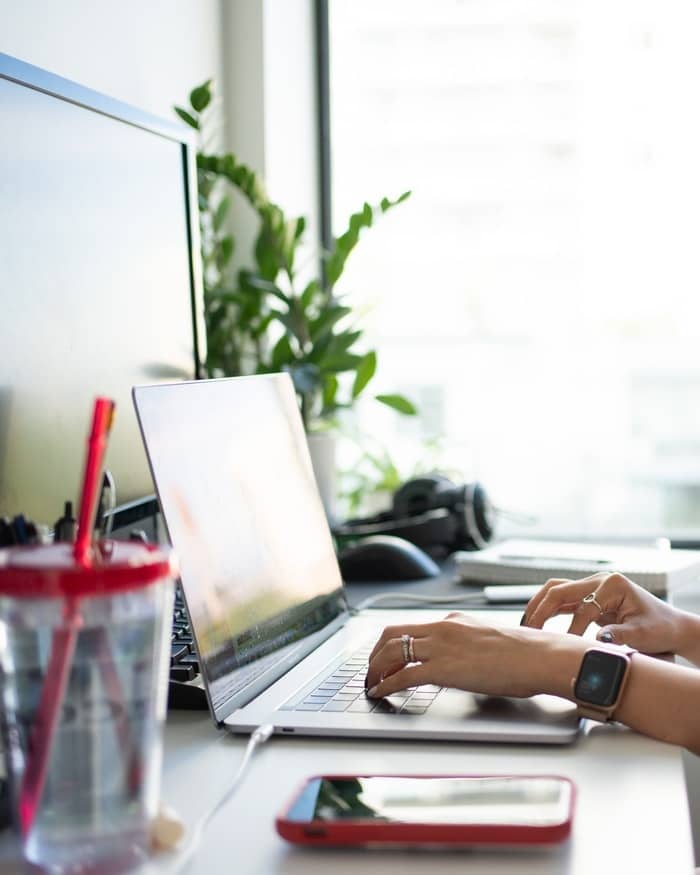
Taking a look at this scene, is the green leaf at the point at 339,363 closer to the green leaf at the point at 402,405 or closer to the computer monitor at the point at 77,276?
the green leaf at the point at 402,405

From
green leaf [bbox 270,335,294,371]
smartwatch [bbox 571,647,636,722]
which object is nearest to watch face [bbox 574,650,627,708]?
smartwatch [bbox 571,647,636,722]

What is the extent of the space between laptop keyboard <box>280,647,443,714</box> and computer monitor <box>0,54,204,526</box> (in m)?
0.28

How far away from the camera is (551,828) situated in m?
0.72

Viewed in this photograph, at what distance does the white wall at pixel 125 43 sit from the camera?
152 cm

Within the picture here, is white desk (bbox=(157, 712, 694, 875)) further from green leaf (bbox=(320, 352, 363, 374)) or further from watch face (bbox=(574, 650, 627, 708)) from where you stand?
green leaf (bbox=(320, 352, 363, 374))

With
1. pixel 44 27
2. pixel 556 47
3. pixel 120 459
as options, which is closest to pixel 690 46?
pixel 556 47

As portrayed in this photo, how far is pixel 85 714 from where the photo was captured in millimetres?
671

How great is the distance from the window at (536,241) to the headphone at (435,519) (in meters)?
0.65

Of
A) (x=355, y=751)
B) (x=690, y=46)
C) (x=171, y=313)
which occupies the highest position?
(x=690, y=46)

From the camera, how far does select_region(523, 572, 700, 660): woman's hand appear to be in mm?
1176

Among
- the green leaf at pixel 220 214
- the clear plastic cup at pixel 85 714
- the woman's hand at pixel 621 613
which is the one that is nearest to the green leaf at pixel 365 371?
the green leaf at pixel 220 214

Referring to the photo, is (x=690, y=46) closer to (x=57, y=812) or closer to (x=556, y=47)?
(x=556, y=47)

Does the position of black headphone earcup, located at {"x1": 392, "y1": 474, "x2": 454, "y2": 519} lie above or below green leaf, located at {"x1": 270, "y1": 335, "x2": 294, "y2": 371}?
below

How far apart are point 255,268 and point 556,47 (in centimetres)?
82
